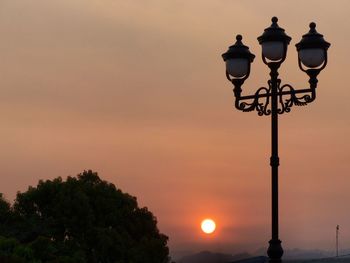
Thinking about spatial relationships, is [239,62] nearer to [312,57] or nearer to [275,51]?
[275,51]

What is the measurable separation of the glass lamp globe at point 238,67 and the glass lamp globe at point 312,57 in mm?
1028

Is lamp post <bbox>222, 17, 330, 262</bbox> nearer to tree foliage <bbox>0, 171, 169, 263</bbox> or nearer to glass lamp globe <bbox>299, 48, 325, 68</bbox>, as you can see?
glass lamp globe <bbox>299, 48, 325, 68</bbox>

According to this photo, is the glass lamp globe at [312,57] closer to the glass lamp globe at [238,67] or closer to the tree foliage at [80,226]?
the glass lamp globe at [238,67]

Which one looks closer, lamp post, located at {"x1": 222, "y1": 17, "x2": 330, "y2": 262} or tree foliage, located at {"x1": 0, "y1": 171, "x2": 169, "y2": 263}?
lamp post, located at {"x1": 222, "y1": 17, "x2": 330, "y2": 262}

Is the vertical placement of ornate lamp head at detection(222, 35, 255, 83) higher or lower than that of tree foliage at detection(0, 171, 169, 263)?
lower

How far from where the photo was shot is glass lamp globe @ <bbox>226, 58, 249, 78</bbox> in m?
14.7

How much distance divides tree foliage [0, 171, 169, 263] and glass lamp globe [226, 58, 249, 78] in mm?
41709

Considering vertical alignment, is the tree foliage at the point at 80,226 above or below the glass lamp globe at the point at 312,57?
above

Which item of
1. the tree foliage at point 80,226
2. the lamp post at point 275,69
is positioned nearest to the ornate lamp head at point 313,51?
the lamp post at point 275,69

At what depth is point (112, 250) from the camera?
58.3 m

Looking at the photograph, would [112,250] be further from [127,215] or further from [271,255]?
[271,255]

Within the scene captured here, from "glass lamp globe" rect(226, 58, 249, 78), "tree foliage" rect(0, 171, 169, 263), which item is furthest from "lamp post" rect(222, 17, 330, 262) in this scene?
"tree foliage" rect(0, 171, 169, 263)

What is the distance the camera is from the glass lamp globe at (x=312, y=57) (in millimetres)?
14320

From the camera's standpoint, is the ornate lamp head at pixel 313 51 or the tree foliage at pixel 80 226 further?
the tree foliage at pixel 80 226
